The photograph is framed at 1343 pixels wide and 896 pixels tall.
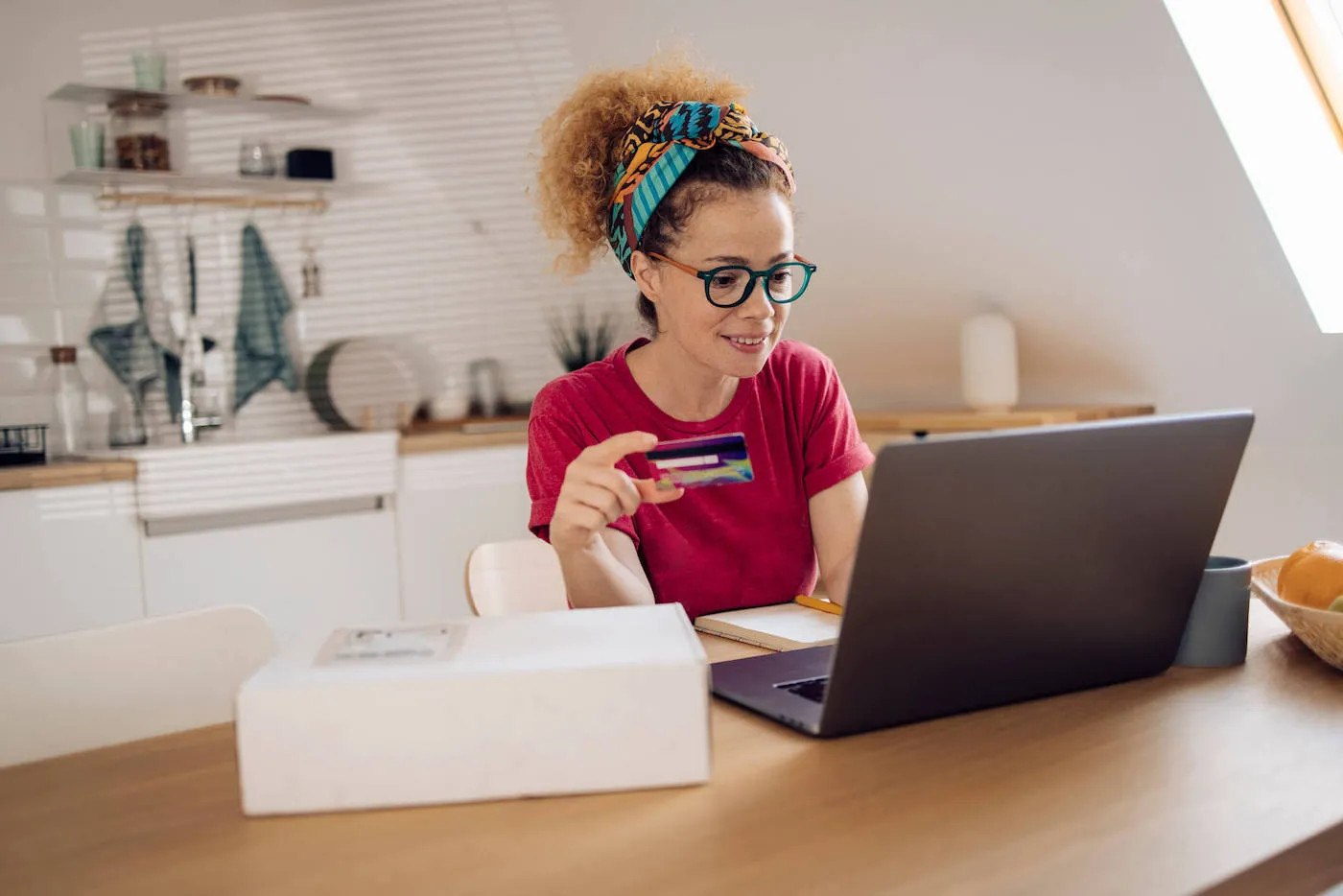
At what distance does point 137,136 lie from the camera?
3.52 m

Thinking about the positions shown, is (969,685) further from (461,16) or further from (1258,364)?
(461,16)

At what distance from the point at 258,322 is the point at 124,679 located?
2768 millimetres

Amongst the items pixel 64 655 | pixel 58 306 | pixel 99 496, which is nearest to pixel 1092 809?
pixel 64 655

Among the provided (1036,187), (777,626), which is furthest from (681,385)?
(1036,187)

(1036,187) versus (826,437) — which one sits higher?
(1036,187)

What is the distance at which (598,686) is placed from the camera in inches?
32.6

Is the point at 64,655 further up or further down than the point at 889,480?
further down

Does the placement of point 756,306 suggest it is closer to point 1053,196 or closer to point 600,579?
point 600,579

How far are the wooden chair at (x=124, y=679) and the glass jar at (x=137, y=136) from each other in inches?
104

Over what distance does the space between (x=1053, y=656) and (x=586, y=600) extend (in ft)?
2.07

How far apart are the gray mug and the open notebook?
0.34 metres

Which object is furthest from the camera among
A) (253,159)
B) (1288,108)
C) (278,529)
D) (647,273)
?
(253,159)

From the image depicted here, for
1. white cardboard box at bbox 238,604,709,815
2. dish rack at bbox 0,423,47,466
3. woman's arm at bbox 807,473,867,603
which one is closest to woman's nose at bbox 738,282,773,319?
woman's arm at bbox 807,473,867,603

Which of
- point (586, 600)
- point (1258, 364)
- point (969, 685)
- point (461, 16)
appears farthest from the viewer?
point (461, 16)
